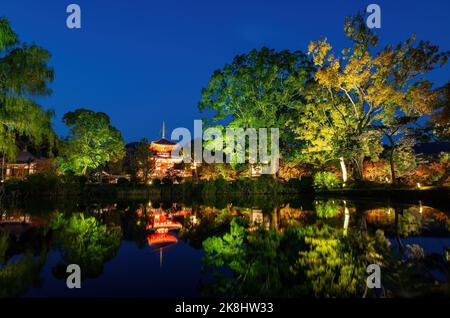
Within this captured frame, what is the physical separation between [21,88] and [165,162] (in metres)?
35.7

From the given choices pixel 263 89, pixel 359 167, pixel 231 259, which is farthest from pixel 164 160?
pixel 231 259

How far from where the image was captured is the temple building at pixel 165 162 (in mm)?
39828

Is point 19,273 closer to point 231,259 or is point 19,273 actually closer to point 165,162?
point 231,259

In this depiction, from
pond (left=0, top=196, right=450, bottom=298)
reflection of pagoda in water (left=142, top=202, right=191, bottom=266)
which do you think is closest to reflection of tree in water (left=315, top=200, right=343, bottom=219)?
pond (left=0, top=196, right=450, bottom=298)

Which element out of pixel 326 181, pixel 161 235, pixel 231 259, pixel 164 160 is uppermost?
pixel 164 160

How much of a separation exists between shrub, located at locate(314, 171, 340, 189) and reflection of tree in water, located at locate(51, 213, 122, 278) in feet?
66.0

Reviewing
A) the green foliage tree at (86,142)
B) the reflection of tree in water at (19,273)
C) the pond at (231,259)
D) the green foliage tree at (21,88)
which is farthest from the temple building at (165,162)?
the reflection of tree in water at (19,273)

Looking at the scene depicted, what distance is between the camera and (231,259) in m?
5.65

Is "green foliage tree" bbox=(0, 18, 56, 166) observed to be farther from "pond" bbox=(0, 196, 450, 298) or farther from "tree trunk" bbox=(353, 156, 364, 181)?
"tree trunk" bbox=(353, 156, 364, 181)

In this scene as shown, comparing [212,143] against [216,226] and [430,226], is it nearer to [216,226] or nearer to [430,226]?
[216,226]

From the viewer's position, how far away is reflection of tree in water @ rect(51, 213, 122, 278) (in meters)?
5.29

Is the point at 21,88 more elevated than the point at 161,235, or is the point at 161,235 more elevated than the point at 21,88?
the point at 21,88

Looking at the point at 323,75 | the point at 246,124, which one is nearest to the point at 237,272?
the point at 323,75
